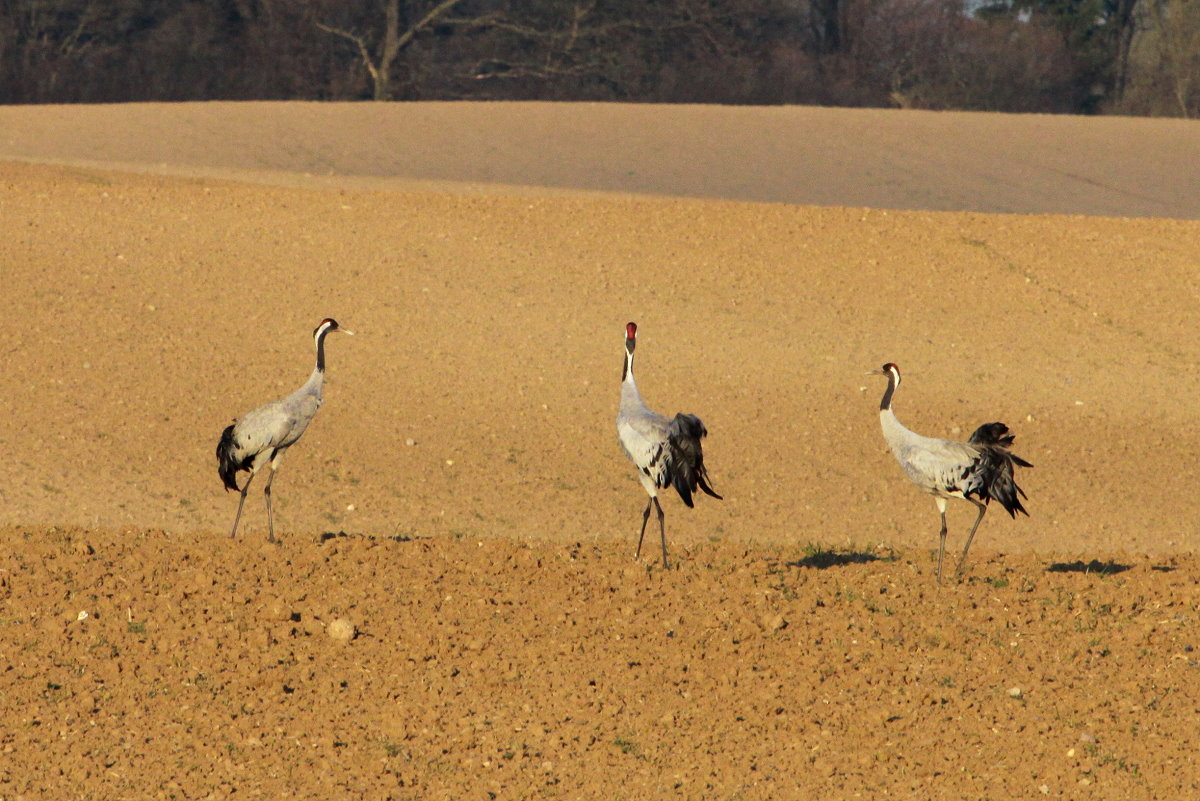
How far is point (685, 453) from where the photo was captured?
9531mm

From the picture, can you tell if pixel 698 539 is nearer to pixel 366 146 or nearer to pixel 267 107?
pixel 366 146

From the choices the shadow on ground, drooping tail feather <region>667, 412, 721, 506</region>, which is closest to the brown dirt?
the shadow on ground

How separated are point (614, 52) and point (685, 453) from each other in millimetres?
46206

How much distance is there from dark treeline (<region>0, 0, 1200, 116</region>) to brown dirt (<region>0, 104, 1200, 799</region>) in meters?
24.7

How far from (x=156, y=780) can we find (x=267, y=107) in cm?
2823

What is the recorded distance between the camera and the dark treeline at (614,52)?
51406mm

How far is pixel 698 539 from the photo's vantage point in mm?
13383

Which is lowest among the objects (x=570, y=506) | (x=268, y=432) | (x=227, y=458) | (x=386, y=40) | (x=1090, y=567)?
(x=570, y=506)

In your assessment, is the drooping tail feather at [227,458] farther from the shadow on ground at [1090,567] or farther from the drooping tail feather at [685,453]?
the shadow on ground at [1090,567]

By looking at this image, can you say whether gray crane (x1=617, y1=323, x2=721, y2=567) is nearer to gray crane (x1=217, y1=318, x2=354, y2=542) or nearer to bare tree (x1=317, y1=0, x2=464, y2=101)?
gray crane (x1=217, y1=318, x2=354, y2=542)

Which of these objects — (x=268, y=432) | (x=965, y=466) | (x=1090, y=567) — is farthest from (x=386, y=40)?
(x=965, y=466)

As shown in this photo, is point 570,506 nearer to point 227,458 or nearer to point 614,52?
point 227,458

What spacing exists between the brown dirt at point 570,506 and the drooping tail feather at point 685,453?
0.60m

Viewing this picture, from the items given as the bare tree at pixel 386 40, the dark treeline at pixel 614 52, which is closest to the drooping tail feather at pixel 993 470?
the dark treeline at pixel 614 52
